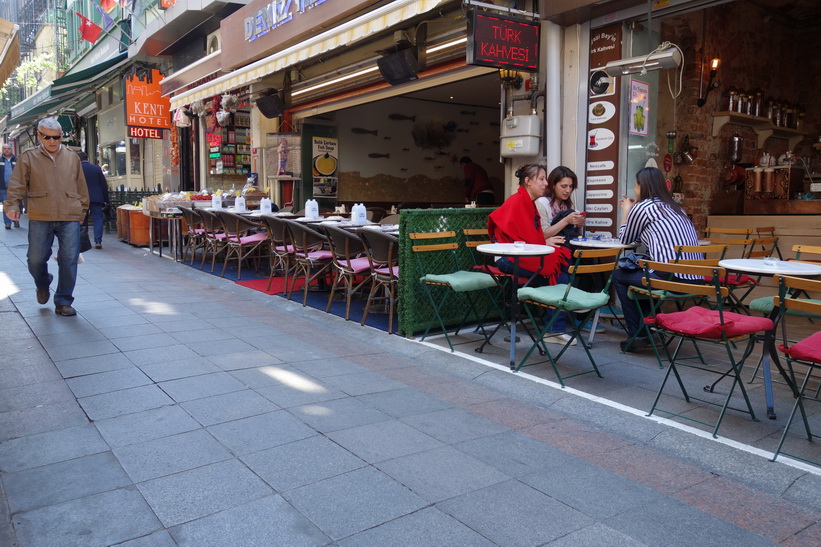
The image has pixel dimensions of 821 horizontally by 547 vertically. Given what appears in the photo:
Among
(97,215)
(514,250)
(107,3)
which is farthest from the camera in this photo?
(107,3)

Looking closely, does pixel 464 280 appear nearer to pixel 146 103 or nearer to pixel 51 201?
pixel 51 201

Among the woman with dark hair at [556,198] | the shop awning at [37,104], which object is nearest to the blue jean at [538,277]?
the woman with dark hair at [556,198]

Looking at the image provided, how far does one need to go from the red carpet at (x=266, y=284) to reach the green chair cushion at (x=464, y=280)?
303 cm

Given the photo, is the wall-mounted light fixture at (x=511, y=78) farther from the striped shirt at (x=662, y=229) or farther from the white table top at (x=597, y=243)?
→ the striped shirt at (x=662, y=229)

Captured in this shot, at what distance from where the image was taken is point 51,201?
543 centimetres

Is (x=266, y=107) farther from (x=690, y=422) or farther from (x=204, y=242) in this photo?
(x=690, y=422)

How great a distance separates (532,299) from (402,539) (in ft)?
7.35

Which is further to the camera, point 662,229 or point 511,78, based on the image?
point 511,78

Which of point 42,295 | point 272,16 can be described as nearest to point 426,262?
point 42,295

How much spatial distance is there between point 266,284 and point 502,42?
4.20 metres

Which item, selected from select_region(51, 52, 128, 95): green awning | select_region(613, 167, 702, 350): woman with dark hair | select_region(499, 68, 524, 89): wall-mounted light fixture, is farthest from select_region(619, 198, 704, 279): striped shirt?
select_region(51, 52, 128, 95): green awning

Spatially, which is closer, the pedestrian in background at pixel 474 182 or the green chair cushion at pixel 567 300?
the green chair cushion at pixel 567 300

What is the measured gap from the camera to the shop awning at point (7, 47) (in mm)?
5047

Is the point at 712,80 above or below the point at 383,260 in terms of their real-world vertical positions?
above
